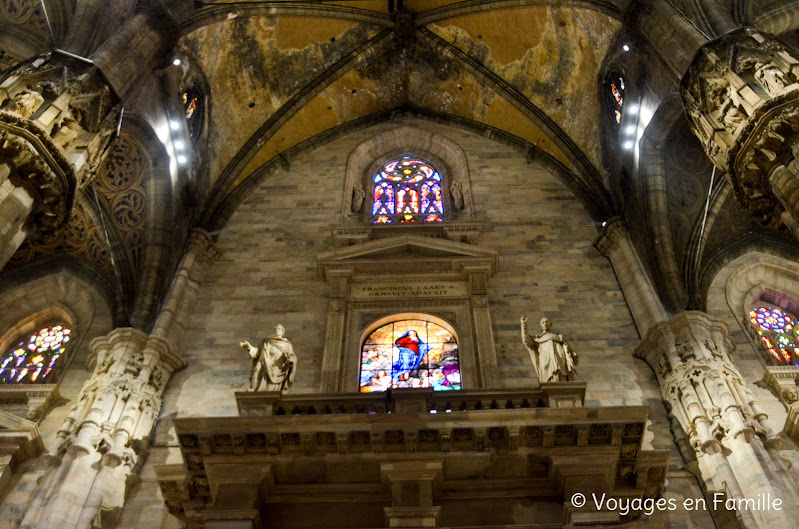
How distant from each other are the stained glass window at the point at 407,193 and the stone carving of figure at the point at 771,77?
7.02 meters

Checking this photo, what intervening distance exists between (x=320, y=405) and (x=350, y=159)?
8.52 metres

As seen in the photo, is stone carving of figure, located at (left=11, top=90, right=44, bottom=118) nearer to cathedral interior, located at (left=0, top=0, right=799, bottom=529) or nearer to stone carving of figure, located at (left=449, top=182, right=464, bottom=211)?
cathedral interior, located at (left=0, top=0, right=799, bottom=529)

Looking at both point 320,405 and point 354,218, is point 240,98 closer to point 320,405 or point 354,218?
point 354,218

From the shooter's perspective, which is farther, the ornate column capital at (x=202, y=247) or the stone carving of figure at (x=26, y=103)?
the ornate column capital at (x=202, y=247)

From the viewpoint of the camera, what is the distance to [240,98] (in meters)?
16.7

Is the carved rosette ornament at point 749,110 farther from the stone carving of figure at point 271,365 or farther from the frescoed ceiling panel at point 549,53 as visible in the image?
the stone carving of figure at point 271,365

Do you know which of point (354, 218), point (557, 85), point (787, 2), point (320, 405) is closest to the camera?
point (320, 405)

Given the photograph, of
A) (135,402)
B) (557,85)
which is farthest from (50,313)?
(557,85)

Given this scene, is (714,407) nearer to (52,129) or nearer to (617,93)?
(617,93)

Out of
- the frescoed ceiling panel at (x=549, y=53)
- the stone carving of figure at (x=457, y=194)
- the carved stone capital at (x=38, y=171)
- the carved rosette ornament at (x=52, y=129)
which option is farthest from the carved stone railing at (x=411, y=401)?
the frescoed ceiling panel at (x=549, y=53)

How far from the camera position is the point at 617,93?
15.1 metres

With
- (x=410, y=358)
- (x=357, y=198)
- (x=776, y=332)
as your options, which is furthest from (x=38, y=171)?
(x=776, y=332)

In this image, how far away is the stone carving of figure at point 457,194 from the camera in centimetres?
1549

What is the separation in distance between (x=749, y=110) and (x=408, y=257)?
6216mm
